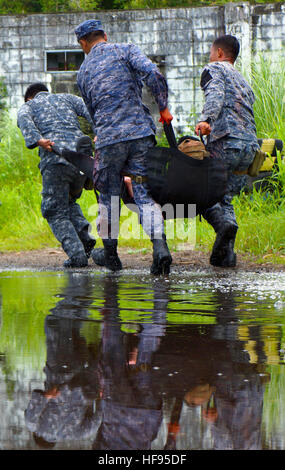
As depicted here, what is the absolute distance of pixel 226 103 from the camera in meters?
6.63

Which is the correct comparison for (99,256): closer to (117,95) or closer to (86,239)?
(86,239)

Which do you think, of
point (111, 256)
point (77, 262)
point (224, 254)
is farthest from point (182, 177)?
point (77, 262)

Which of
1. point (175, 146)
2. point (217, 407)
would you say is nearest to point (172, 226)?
point (175, 146)

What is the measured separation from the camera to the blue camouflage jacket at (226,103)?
6.43 metres

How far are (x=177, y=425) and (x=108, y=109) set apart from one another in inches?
169

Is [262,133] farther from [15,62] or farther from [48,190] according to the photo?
[15,62]

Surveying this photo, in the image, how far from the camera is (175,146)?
6.06 m

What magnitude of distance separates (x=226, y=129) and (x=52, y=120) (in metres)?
1.82

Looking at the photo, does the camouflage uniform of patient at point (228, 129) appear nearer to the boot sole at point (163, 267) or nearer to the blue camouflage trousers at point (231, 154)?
the blue camouflage trousers at point (231, 154)

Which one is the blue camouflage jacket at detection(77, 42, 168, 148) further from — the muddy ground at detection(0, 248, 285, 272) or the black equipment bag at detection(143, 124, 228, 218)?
the muddy ground at detection(0, 248, 285, 272)

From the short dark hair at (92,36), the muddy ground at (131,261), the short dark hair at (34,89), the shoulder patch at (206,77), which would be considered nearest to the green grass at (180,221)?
the muddy ground at (131,261)

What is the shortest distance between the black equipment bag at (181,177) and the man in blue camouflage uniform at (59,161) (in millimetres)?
1639

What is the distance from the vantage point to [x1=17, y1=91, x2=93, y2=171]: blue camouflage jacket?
24.8 ft

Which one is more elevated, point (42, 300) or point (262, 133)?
point (262, 133)
